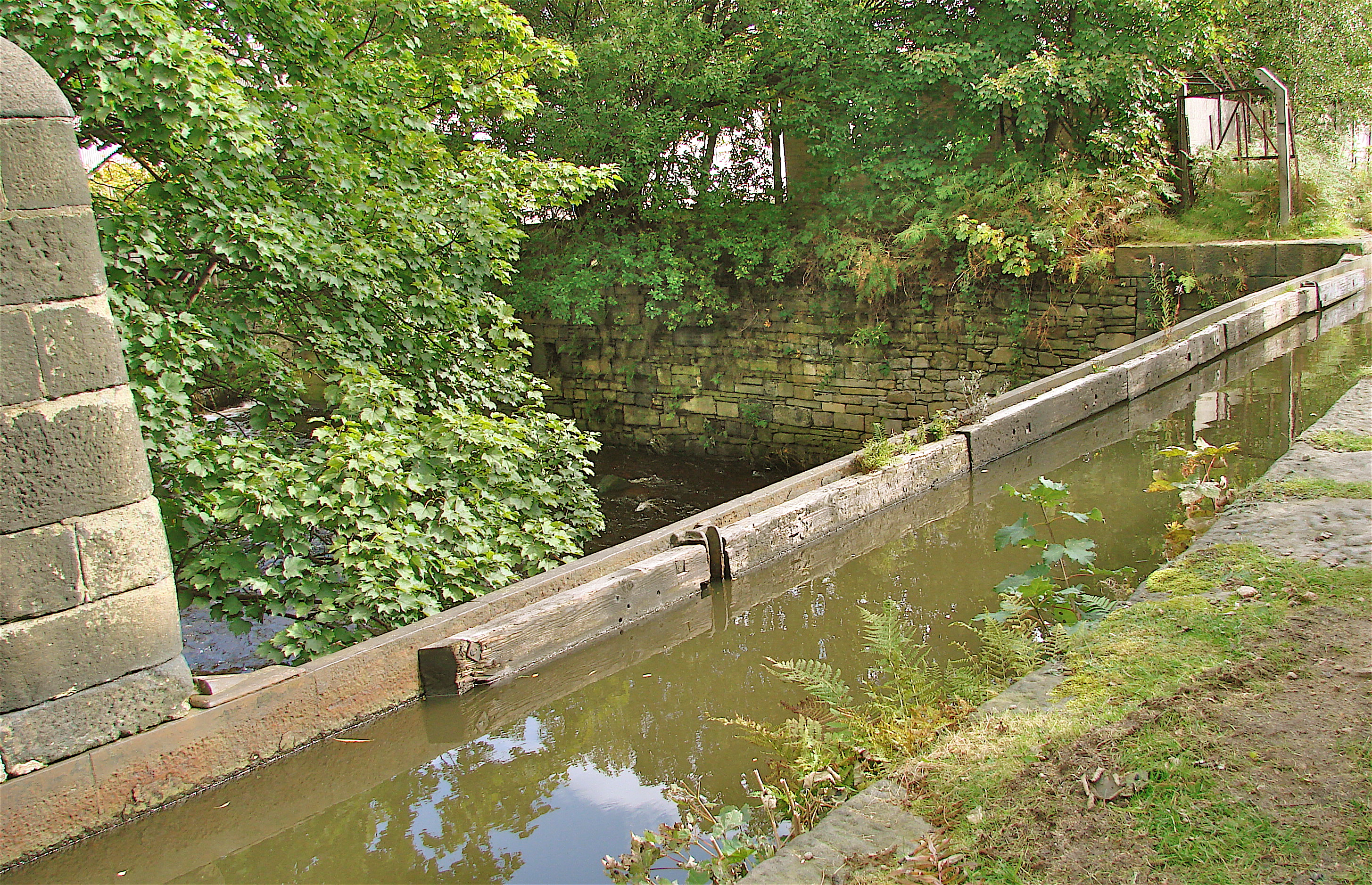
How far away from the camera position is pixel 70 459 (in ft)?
9.77

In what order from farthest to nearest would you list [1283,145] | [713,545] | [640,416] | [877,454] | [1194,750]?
[640,416]
[1283,145]
[877,454]
[713,545]
[1194,750]

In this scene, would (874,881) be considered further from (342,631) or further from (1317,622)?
(342,631)

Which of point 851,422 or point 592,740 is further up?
point 592,740

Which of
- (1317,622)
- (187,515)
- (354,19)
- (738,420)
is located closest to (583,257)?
(738,420)

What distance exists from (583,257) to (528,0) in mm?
3308

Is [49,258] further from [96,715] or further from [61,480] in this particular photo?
[96,715]

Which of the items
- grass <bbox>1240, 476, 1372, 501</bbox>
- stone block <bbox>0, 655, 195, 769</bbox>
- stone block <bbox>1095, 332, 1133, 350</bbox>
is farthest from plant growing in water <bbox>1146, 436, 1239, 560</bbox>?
stone block <bbox>1095, 332, 1133, 350</bbox>

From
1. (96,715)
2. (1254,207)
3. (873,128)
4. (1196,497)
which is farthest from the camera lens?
(873,128)

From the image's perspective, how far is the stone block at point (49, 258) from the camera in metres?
2.86

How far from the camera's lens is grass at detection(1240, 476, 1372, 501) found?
11.8 feet

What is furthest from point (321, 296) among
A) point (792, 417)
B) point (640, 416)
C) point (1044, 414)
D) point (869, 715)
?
point (640, 416)

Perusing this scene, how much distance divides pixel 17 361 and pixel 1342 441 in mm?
5217

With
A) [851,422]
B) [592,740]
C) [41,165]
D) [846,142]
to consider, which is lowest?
[851,422]

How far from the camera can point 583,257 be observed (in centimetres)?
1292
